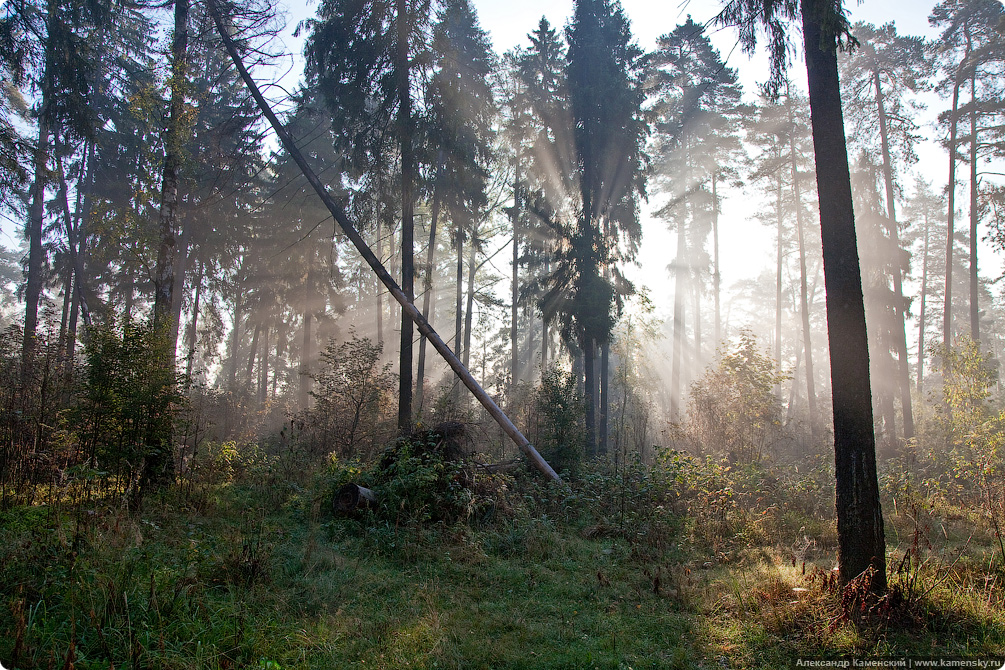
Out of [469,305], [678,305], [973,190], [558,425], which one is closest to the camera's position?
[558,425]

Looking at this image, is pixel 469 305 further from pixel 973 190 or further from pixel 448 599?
pixel 973 190

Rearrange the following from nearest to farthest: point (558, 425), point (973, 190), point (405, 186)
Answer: point (405, 186) < point (558, 425) < point (973, 190)

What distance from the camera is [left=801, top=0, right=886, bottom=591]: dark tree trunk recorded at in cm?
493

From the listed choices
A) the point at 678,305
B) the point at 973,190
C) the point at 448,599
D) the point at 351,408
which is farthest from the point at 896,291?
the point at 448,599

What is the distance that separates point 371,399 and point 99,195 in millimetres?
15890

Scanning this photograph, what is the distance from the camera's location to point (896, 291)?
74.5 ft

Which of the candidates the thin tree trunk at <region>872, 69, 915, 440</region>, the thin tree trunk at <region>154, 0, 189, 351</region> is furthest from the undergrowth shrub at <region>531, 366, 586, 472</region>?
the thin tree trunk at <region>872, 69, 915, 440</region>

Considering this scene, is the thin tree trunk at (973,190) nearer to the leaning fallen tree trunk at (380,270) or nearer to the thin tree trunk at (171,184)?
the leaning fallen tree trunk at (380,270)

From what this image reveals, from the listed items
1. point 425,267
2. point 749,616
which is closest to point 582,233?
point 425,267

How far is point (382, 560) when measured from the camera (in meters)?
6.46

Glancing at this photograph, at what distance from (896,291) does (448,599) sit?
2609 cm

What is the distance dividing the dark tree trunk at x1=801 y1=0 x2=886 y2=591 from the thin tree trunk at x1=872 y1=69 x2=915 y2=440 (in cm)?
1981

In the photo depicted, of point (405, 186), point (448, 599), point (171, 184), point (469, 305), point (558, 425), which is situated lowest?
point (448, 599)

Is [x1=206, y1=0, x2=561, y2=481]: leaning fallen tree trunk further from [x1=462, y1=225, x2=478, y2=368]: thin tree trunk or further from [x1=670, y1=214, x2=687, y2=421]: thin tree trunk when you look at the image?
[x1=670, y1=214, x2=687, y2=421]: thin tree trunk
